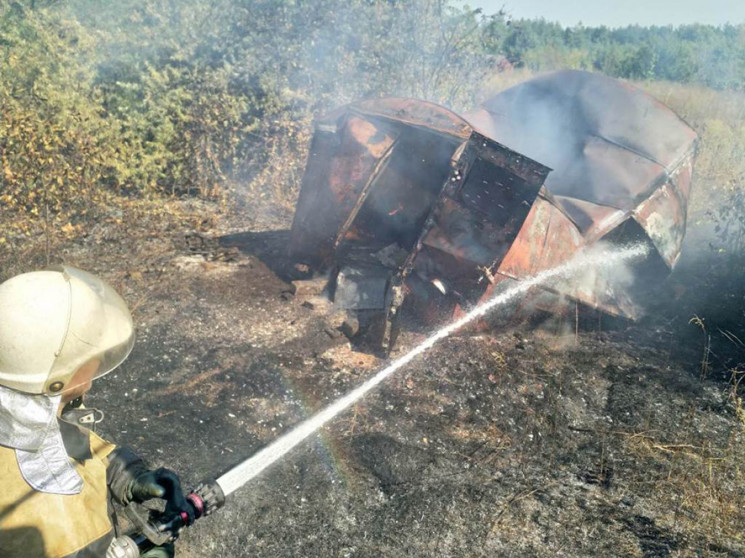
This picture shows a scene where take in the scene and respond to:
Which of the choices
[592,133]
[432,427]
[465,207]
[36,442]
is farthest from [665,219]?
[36,442]

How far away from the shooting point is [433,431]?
4.21m

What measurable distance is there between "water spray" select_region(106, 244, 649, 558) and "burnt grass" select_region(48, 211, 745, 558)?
0.09 m

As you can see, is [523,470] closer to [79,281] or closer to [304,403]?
[304,403]

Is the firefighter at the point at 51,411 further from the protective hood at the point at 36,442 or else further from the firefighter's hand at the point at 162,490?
the firefighter's hand at the point at 162,490

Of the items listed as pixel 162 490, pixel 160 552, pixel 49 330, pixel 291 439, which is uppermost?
pixel 49 330

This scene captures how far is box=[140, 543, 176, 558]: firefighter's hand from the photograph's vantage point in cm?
198

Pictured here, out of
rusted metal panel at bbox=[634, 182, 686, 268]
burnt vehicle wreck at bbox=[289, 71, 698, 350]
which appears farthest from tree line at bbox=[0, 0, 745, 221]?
rusted metal panel at bbox=[634, 182, 686, 268]

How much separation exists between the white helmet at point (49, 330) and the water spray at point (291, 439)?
2.02ft

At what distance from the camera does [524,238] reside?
17.7 ft

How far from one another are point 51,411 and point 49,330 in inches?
10.0

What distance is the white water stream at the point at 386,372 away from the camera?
3701mm

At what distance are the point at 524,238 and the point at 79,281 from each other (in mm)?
4315

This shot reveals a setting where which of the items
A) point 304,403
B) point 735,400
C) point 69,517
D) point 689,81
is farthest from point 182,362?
point 689,81

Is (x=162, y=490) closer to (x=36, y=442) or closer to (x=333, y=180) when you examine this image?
(x=36, y=442)
